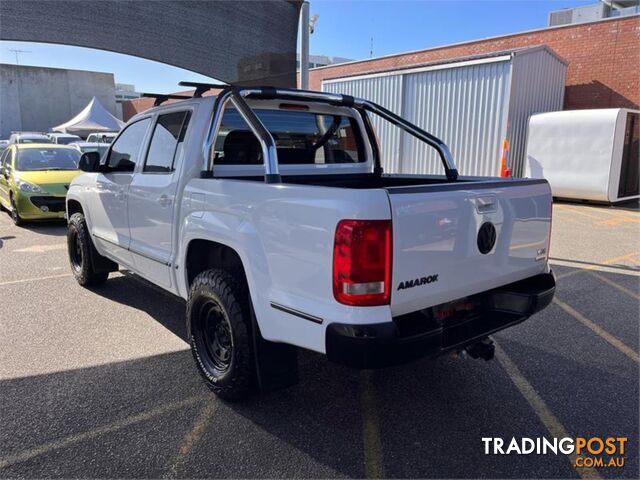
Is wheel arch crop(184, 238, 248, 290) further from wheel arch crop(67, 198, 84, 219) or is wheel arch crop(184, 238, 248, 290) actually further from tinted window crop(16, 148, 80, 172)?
tinted window crop(16, 148, 80, 172)

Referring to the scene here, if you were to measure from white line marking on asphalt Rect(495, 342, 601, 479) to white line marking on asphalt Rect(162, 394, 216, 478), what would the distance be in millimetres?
2086

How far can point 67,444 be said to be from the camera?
9.02 feet

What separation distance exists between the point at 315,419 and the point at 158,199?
202 cm

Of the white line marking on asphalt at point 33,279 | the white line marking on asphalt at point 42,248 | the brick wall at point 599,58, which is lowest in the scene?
the white line marking on asphalt at point 33,279

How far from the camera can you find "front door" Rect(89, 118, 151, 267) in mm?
4344

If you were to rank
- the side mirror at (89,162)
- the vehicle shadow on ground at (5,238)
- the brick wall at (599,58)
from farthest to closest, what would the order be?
the brick wall at (599,58), the vehicle shadow on ground at (5,238), the side mirror at (89,162)

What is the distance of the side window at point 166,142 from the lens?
3.71m

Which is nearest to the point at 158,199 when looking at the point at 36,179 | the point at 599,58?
the point at 36,179

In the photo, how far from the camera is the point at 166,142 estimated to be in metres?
3.91

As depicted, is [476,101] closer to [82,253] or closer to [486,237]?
[82,253]

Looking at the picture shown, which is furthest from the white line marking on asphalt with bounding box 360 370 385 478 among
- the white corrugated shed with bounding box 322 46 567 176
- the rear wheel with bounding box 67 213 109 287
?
the white corrugated shed with bounding box 322 46 567 176

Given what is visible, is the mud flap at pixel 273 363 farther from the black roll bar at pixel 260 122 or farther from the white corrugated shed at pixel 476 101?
the white corrugated shed at pixel 476 101

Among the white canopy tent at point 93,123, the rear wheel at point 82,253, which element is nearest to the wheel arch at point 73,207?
the rear wheel at point 82,253

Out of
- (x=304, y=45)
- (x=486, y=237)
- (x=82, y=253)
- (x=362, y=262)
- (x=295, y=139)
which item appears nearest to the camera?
(x=362, y=262)
